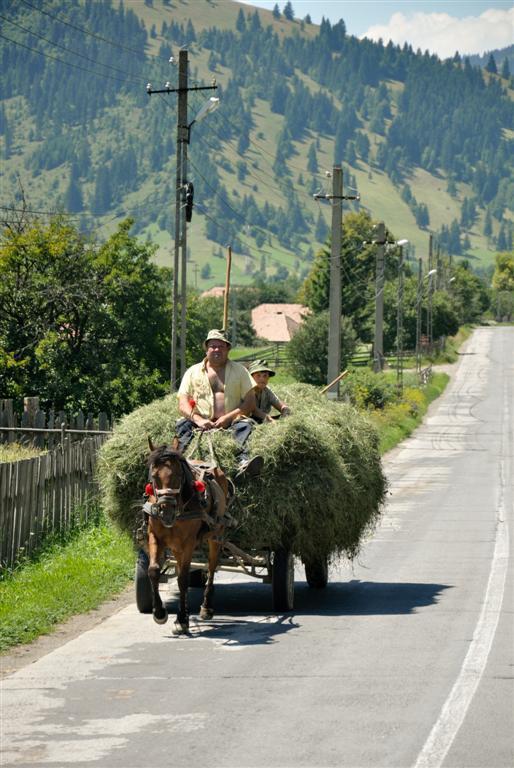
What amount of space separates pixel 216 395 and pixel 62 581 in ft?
9.46

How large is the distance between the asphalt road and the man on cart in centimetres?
190

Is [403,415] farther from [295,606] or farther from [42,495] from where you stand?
[295,606]

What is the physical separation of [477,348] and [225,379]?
377 ft

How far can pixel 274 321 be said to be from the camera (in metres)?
188

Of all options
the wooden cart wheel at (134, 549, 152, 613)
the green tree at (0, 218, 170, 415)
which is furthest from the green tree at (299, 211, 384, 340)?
the wooden cart wheel at (134, 549, 152, 613)

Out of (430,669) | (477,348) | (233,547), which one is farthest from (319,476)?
(477,348)

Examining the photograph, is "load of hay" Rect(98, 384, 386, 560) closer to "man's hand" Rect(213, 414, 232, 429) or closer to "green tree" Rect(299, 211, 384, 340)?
"man's hand" Rect(213, 414, 232, 429)

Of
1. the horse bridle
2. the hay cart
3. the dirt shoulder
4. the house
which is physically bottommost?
the dirt shoulder

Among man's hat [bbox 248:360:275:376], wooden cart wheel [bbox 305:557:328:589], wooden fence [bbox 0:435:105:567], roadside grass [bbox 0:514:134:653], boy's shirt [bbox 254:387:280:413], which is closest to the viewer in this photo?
roadside grass [bbox 0:514:134:653]

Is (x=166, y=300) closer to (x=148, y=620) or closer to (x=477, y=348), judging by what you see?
(x=148, y=620)

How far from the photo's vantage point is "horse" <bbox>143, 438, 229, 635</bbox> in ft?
40.7

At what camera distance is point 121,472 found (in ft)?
45.8

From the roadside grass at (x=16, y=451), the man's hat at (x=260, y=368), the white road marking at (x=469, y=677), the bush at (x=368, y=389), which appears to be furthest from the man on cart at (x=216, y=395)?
the bush at (x=368, y=389)

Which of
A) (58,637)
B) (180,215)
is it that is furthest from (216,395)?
(180,215)
